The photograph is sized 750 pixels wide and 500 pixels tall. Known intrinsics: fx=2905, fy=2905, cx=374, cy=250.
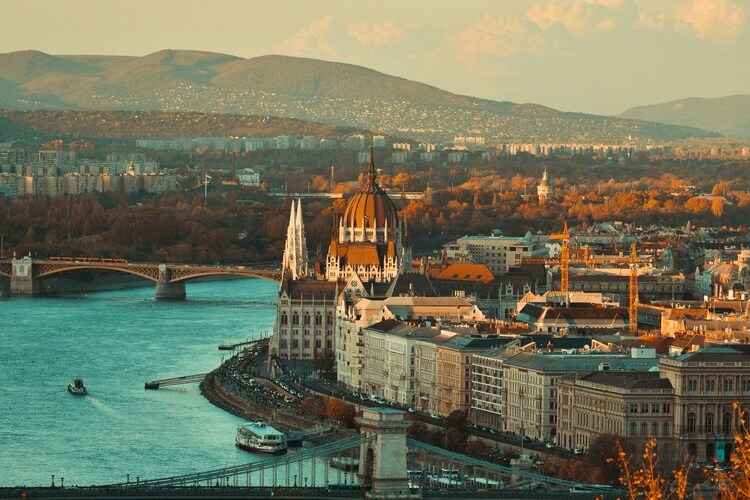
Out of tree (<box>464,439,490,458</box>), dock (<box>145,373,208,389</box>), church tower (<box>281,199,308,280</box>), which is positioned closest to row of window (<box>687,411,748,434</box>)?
tree (<box>464,439,490,458</box>)

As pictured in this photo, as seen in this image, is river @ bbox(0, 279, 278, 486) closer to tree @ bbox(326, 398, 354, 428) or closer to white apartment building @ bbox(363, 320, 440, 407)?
tree @ bbox(326, 398, 354, 428)

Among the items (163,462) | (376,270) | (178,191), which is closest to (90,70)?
(178,191)

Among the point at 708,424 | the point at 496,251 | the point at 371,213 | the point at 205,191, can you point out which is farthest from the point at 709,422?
the point at 205,191

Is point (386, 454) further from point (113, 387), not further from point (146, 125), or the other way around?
point (146, 125)

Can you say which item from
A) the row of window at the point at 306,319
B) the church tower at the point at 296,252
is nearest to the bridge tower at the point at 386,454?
the row of window at the point at 306,319

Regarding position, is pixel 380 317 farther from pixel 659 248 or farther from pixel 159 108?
pixel 159 108

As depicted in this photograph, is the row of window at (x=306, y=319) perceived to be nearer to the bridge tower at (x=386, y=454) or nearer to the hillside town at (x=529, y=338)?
the hillside town at (x=529, y=338)
